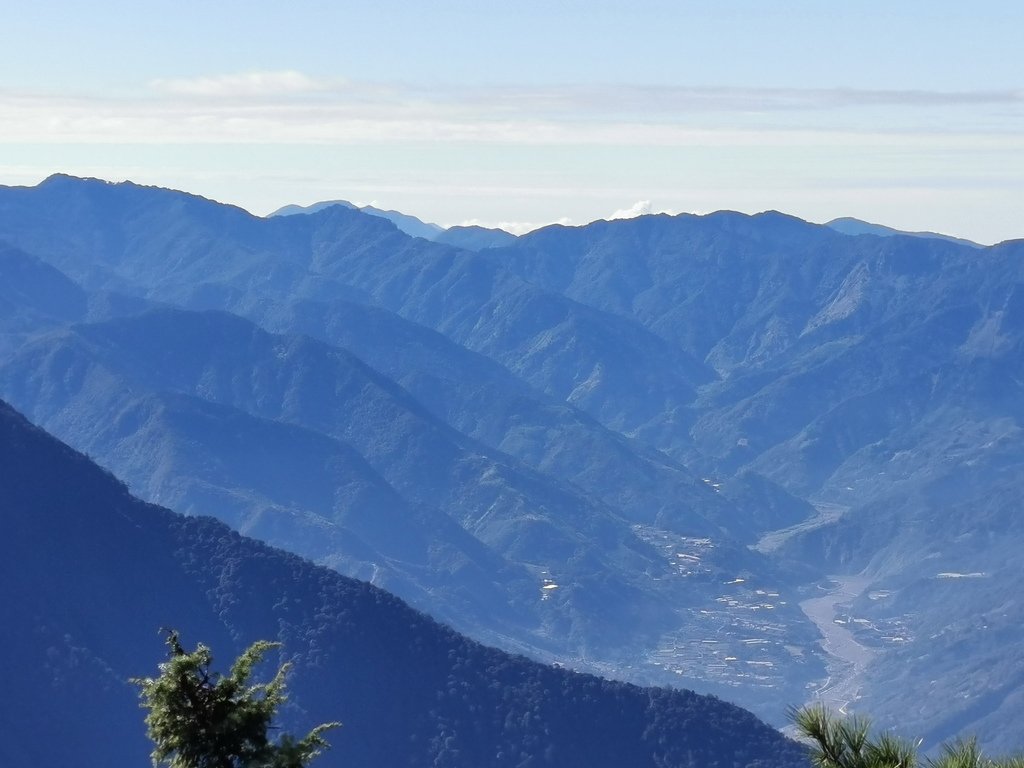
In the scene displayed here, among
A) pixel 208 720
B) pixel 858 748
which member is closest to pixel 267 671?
pixel 208 720

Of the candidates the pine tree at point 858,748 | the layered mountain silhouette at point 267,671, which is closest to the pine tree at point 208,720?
the pine tree at point 858,748

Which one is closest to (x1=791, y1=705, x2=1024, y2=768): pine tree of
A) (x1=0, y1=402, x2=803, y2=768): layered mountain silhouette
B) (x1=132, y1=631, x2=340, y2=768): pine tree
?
(x1=132, y1=631, x2=340, y2=768): pine tree

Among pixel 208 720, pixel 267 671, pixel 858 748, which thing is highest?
pixel 267 671

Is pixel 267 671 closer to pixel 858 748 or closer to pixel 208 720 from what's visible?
pixel 208 720

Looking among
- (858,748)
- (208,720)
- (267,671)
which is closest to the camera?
(858,748)

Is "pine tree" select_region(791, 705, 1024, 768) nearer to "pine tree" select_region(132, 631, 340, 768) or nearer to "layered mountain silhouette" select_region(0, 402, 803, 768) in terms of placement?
"pine tree" select_region(132, 631, 340, 768)

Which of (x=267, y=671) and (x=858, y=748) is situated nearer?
(x=858, y=748)

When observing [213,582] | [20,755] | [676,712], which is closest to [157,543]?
[213,582]

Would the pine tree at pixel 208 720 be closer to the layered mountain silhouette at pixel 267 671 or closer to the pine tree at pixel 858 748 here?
the pine tree at pixel 858 748

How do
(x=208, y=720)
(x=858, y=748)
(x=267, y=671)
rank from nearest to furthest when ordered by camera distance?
(x=858, y=748)
(x=208, y=720)
(x=267, y=671)
